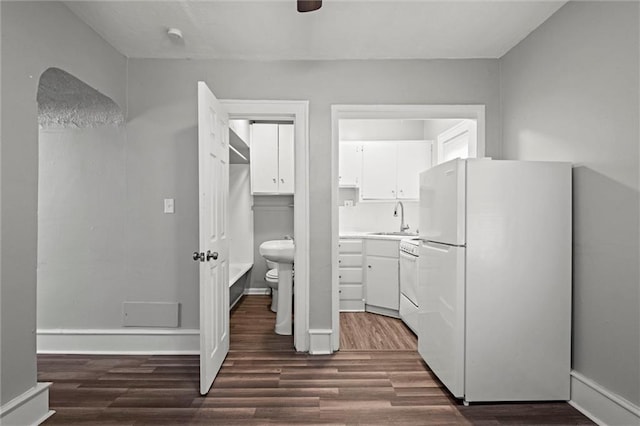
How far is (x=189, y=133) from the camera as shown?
284 cm

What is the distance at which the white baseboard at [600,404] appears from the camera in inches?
67.9

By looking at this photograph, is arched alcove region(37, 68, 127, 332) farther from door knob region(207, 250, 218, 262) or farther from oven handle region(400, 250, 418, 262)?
oven handle region(400, 250, 418, 262)

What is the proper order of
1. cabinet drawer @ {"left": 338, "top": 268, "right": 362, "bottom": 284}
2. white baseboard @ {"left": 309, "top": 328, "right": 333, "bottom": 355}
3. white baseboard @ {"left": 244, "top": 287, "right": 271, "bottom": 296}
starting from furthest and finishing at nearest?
white baseboard @ {"left": 244, "top": 287, "right": 271, "bottom": 296}
cabinet drawer @ {"left": 338, "top": 268, "right": 362, "bottom": 284}
white baseboard @ {"left": 309, "top": 328, "right": 333, "bottom": 355}

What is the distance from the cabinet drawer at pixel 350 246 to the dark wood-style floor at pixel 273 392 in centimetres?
125

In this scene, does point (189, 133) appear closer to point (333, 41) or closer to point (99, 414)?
point (333, 41)

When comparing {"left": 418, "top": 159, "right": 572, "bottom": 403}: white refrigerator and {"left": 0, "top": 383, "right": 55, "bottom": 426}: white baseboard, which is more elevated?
{"left": 418, "top": 159, "right": 572, "bottom": 403}: white refrigerator

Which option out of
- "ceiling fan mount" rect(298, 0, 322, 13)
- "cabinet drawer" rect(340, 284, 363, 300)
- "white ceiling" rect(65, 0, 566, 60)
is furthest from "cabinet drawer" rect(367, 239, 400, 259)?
"ceiling fan mount" rect(298, 0, 322, 13)

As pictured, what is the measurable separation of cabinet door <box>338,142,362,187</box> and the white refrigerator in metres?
2.37

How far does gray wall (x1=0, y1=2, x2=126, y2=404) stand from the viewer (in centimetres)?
173

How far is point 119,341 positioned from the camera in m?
2.82

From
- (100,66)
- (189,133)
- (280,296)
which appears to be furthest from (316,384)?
(100,66)

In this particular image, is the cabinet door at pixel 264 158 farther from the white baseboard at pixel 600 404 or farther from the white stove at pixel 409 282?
the white baseboard at pixel 600 404

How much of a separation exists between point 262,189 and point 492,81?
2.79m

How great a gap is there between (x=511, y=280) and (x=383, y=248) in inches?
74.7
